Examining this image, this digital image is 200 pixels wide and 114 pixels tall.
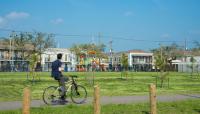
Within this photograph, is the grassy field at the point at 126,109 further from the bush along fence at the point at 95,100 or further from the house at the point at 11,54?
the house at the point at 11,54

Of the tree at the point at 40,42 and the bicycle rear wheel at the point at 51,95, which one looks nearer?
the bicycle rear wheel at the point at 51,95

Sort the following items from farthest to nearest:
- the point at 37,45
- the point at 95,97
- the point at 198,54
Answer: the point at 198,54
the point at 37,45
the point at 95,97

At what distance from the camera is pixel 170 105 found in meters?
14.4

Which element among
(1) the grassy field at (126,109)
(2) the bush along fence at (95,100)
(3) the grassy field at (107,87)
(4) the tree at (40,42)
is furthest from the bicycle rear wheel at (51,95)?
(4) the tree at (40,42)

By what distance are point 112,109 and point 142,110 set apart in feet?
3.33

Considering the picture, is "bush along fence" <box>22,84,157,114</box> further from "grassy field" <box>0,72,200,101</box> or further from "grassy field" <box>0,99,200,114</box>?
"grassy field" <box>0,72,200,101</box>

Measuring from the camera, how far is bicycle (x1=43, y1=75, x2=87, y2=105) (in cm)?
1462

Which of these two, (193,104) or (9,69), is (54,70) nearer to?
(193,104)

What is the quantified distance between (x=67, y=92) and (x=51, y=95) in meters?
0.70

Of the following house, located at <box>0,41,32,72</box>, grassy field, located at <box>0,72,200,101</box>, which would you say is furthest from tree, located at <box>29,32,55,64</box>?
grassy field, located at <box>0,72,200,101</box>

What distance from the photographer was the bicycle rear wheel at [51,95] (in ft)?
47.8

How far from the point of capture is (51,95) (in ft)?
48.0

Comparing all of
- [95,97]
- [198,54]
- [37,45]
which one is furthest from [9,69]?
[95,97]

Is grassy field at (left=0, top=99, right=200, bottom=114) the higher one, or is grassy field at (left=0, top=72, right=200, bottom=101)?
grassy field at (left=0, top=72, right=200, bottom=101)
